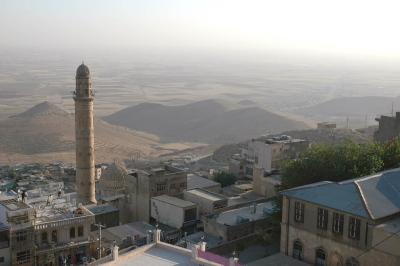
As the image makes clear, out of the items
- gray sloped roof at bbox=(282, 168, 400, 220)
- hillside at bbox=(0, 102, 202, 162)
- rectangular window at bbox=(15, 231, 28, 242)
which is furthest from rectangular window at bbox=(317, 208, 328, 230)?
hillside at bbox=(0, 102, 202, 162)

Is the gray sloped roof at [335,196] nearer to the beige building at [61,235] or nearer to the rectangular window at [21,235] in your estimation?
the beige building at [61,235]

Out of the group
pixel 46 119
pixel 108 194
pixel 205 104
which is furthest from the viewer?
pixel 205 104

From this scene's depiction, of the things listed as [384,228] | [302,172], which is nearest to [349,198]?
[384,228]

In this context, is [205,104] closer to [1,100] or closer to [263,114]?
[263,114]

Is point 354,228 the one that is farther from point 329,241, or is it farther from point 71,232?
point 71,232

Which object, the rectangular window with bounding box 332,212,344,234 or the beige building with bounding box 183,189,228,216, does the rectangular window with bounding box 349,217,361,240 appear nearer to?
the rectangular window with bounding box 332,212,344,234

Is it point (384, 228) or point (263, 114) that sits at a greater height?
point (384, 228)

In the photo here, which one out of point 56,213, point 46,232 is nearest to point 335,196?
point 46,232

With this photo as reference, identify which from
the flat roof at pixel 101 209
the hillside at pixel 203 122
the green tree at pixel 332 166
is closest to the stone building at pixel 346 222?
the green tree at pixel 332 166
